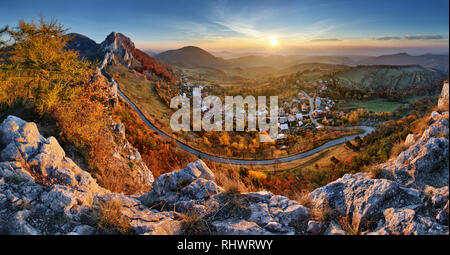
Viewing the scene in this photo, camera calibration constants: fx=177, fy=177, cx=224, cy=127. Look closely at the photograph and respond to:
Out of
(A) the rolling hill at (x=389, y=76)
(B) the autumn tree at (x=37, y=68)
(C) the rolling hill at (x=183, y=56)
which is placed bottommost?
(B) the autumn tree at (x=37, y=68)

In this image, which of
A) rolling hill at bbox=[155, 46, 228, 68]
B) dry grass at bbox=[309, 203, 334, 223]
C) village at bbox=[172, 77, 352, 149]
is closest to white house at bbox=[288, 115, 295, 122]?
village at bbox=[172, 77, 352, 149]

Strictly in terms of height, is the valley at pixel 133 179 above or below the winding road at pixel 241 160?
above

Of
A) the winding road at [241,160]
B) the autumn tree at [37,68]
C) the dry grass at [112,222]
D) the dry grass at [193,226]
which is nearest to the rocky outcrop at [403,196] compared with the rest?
the dry grass at [193,226]

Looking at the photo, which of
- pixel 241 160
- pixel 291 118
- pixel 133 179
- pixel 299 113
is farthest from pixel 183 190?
pixel 299 113

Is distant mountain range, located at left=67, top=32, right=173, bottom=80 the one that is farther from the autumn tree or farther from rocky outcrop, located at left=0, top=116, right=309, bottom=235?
rocky outcrop, located at left=0, top=116, right=309, bottom=235

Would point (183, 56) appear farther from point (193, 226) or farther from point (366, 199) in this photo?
point (366, 199)

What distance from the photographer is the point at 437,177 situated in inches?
171

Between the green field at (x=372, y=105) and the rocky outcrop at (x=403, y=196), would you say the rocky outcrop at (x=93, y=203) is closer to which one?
the rocky outcrop at (x=403, y=196)

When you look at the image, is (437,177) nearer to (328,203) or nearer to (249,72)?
(328,203)

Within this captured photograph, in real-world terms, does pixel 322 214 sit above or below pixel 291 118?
above

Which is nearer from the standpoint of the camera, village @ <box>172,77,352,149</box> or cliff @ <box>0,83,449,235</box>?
cliff @ <box>0,83,449,235</box>

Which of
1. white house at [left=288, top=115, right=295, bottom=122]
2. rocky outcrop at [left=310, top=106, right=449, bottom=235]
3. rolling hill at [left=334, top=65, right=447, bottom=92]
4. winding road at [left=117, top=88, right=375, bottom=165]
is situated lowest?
winding road at [left=117, top=88, right=375, bottom=165]

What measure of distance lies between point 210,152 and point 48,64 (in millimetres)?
19694

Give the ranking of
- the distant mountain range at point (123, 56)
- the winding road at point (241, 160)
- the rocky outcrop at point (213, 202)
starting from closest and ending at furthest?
the rocky outcrop at point (213, 202) < the winding road at point (241, 160) < the distant mountain range at point (123, 56)
